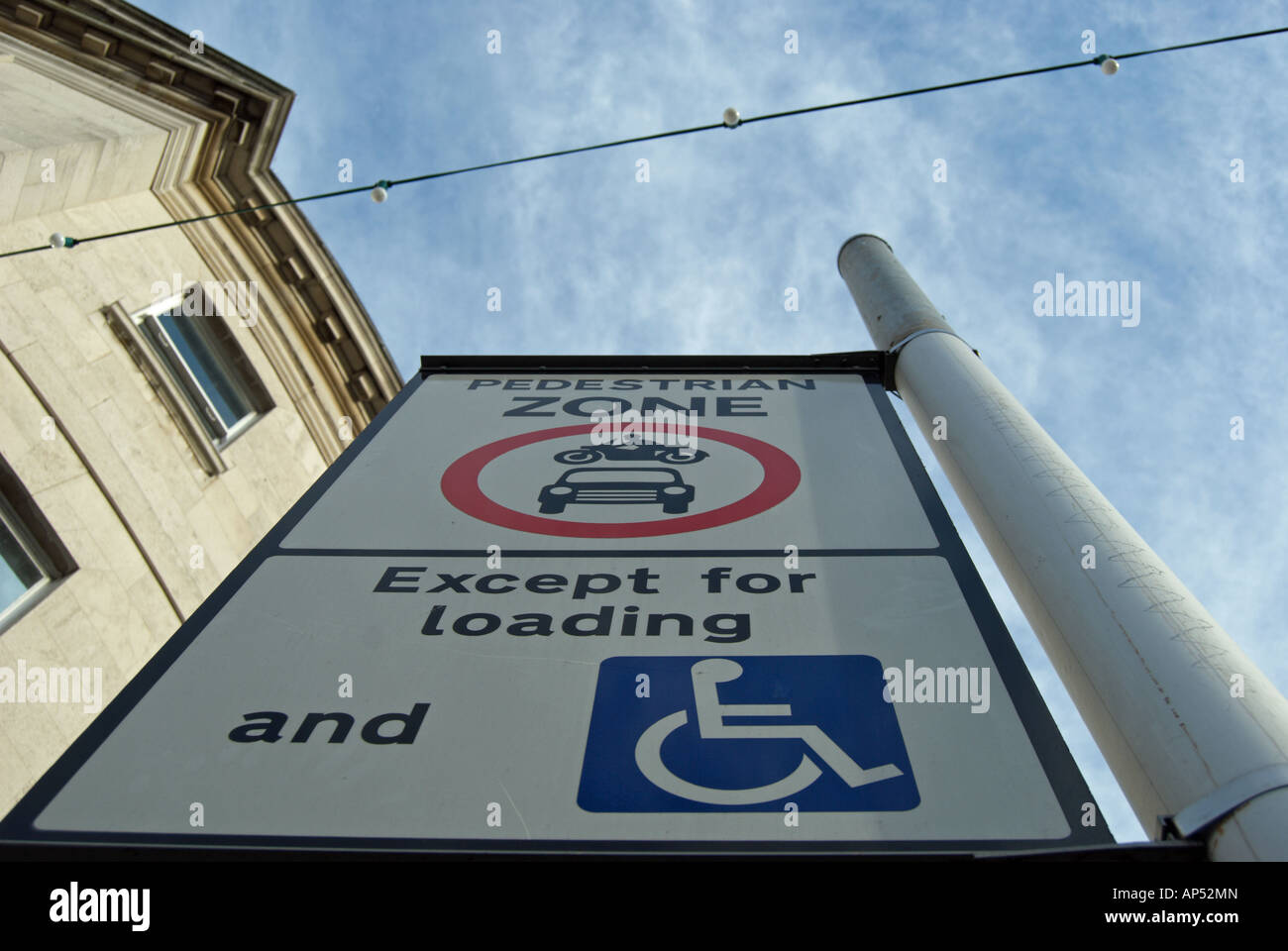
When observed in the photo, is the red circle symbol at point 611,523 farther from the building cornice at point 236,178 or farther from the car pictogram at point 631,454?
the building cornice at point 236,178

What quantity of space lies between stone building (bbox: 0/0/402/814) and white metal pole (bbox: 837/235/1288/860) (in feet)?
23.4

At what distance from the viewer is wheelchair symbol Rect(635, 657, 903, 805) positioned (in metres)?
2.19

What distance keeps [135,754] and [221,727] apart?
19 cm

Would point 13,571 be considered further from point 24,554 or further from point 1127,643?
point 1127,643

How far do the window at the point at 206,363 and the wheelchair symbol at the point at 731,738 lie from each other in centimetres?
929

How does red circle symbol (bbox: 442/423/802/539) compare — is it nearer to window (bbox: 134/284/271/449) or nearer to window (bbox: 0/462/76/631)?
window (bbox: 0/462/76/631)

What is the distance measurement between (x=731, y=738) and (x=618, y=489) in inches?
61.6

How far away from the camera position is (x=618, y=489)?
Answer: 3781mm

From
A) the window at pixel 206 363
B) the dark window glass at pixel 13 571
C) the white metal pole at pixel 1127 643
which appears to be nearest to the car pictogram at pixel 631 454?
the white metal pole at pixel 1127 643

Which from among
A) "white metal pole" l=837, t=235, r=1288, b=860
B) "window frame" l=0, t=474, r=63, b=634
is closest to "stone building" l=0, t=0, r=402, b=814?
"window frame" l=0, t=474, r=63, b=634

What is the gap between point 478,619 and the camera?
292 centimetres

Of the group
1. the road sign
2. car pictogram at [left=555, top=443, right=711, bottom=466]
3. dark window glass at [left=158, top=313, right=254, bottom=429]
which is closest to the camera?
the road sign

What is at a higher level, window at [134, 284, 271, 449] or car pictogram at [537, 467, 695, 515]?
window at [134, 284, 271, 449]
